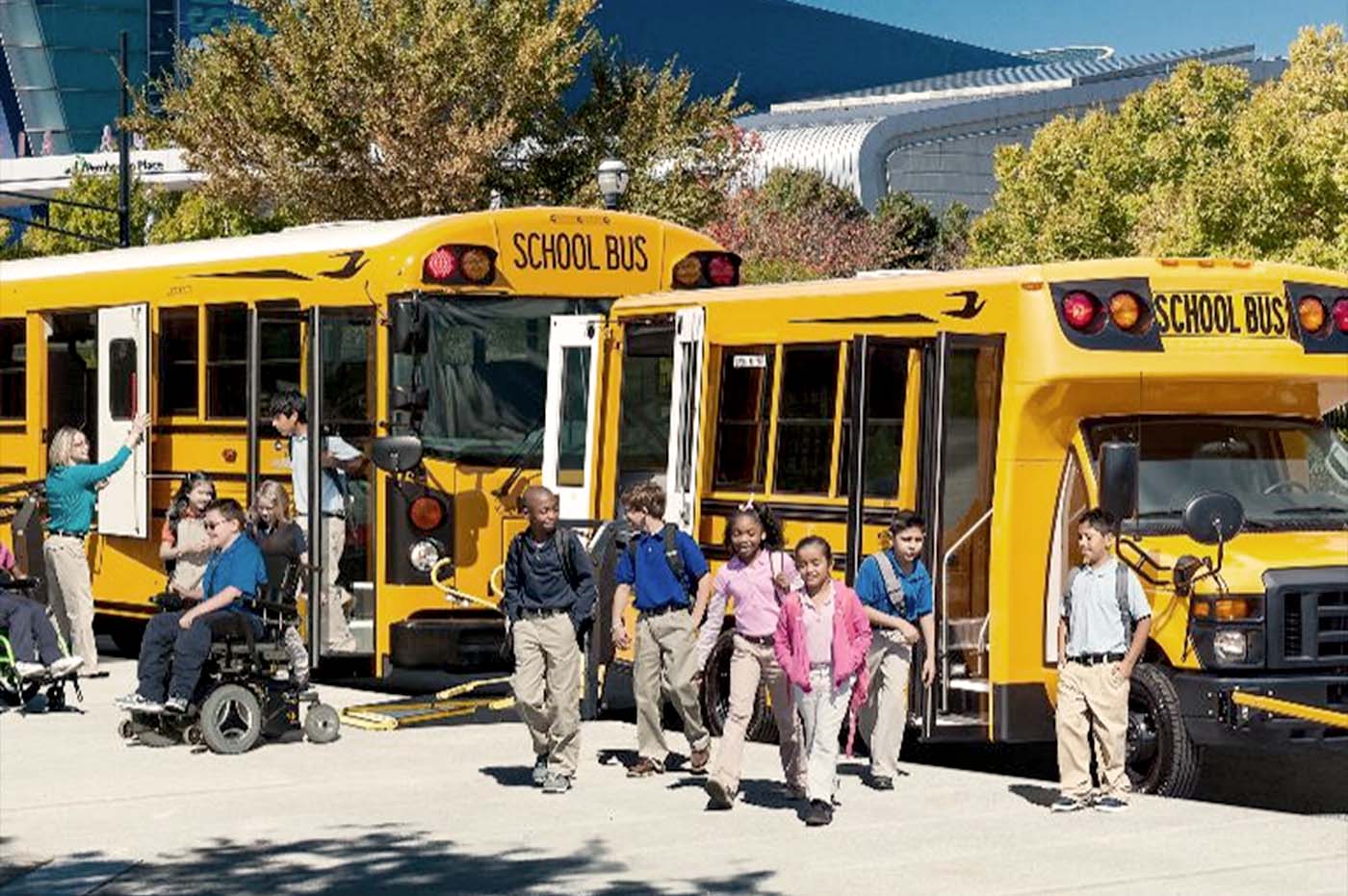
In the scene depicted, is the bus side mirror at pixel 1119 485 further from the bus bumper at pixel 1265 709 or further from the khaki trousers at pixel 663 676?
the khaki trousers at pixel 663 676

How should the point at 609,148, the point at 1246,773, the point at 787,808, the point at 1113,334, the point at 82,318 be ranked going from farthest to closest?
the point at 609,148 → the point at 82,318 → the point at 1246,773 → the point at 1113,334 → the point at 787,808

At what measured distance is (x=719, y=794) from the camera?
1288 centimetres

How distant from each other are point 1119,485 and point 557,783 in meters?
3.21

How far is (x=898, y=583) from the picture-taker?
45.2 ft

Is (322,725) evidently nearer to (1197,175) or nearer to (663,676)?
(663,676)

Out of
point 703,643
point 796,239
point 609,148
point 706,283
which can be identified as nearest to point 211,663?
point 703,643

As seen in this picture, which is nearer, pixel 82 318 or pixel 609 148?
pixel 82 318

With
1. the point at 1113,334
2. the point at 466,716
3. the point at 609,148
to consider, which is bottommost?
the point at 466,716

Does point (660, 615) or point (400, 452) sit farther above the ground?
point (400, 452)

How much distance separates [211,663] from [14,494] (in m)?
6.49

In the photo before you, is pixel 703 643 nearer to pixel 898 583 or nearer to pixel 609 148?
pixel 898 583

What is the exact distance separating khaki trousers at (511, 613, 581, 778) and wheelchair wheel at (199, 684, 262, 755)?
2.35 meters

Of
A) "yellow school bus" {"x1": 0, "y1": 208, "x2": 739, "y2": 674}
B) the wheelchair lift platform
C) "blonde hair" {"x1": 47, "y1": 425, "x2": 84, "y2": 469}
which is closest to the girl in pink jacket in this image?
the wheelchair lift platform

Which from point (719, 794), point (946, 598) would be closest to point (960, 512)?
point (946, 598)
